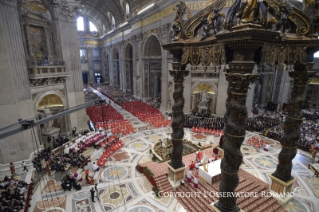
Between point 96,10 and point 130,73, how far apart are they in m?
15.6

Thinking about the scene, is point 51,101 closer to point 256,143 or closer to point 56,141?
point 56,141

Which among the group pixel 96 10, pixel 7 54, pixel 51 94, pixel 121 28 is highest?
pixel 96 10

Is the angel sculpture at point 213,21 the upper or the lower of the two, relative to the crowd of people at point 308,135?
upper

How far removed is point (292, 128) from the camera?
6406 mm

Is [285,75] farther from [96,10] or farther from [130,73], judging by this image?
[96,10]

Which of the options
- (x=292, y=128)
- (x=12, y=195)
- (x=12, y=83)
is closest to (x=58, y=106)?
(x=12, y=83)

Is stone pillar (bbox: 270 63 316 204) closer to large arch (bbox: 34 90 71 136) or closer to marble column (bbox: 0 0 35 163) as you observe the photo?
marble column (bbox: 0 0 35 163)

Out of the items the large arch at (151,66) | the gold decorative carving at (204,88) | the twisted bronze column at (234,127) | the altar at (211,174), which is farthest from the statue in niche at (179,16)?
the large arch at (151,66)

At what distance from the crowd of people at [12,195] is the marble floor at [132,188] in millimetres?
502

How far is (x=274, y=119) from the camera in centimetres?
1761

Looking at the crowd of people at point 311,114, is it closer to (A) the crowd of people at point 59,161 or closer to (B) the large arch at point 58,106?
(A) the crowd of people at point 59,161

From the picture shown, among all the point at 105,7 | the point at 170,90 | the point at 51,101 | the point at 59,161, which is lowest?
the point at 59,161

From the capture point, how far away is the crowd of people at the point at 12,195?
6809mm

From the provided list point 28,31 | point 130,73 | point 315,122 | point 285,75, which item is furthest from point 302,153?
point 130,73
